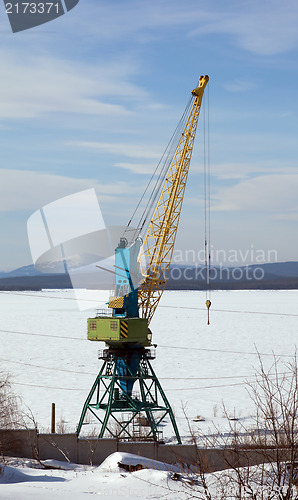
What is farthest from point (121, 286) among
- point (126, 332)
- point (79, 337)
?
point (79, 337)

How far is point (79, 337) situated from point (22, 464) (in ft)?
205

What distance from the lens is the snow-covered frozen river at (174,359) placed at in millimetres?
49219

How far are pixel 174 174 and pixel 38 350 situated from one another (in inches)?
1377

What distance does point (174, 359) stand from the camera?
71.0 m

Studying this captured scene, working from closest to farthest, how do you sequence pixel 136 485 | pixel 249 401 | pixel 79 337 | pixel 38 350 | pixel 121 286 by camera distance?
pixel 136 485 → pixel 121 286 → pixel 249 401 → pixel 38 350 → pixel 79 337

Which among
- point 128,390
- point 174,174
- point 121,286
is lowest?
point 128,390

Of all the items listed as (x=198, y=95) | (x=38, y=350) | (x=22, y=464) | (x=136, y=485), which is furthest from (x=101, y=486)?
(x=38, y=350)

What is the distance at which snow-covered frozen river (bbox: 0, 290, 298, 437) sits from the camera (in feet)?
161

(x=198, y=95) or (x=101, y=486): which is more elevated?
(x=198, y=95)

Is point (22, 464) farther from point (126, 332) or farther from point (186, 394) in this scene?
point (186, 394)

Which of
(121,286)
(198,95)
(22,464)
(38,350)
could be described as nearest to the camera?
(22,464)

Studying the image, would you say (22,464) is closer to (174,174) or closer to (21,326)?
(174,174)

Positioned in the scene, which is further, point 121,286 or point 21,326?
point 21,326

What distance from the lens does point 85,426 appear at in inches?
1721
